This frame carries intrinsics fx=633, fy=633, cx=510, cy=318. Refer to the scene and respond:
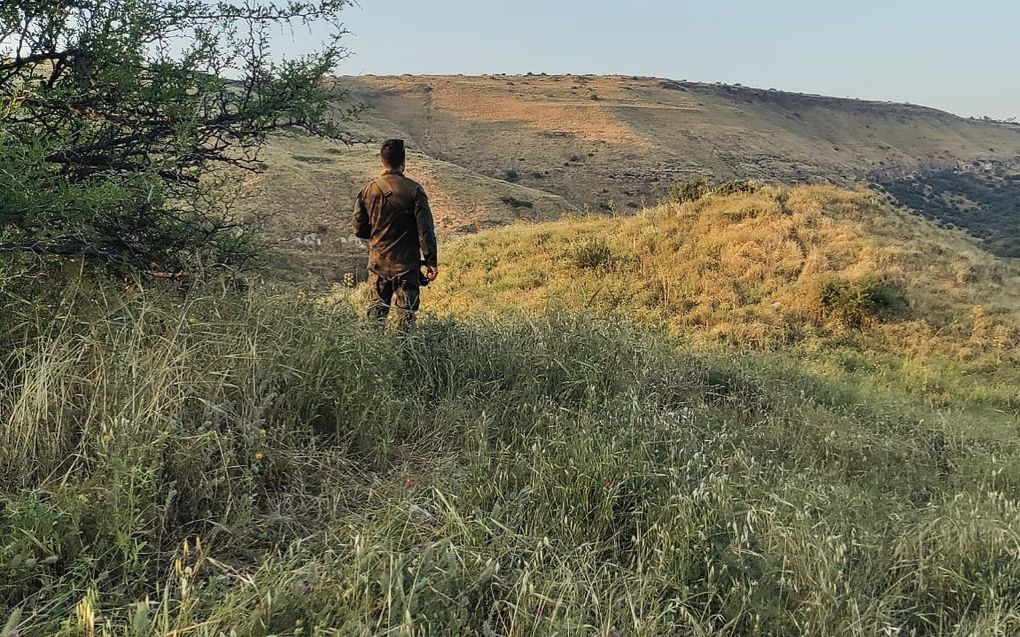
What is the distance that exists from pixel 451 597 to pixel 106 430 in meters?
1.60

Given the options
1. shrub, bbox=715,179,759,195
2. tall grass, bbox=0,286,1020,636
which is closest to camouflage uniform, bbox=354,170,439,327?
tall grass, bbox=0,286,1020,636

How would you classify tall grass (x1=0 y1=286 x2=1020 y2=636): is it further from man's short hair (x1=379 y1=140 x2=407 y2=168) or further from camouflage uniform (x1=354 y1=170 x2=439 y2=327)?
man's short hair (x1=379 y1=140 x2=407 y2=168)

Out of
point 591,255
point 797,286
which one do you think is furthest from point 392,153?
point 797,286

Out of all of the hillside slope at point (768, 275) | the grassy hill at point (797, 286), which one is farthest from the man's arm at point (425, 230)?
the hillside slope at point (768, 275)

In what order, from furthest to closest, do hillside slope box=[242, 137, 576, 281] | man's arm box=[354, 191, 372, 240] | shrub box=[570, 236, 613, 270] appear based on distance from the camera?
hillside slope box=[242, 137, 576, 281] → shrub box=[570, 236, 613, 270] → man's arm box=[354, 191, 372, 240]

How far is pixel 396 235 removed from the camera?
6023 millimetres

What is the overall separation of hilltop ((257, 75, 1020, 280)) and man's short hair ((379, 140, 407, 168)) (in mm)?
9232

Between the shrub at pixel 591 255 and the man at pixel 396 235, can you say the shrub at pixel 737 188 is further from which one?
the man at pixel 396 235

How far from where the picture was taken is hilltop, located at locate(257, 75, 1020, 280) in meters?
30.6

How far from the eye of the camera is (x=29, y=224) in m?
3.29

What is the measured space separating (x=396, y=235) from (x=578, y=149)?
48.8 meters

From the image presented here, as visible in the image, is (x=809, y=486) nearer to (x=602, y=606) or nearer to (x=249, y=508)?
(x=602, y=606)

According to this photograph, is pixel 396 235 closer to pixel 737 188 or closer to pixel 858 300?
pixel 858 300

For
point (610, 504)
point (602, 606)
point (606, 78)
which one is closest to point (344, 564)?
point (602, 606)
